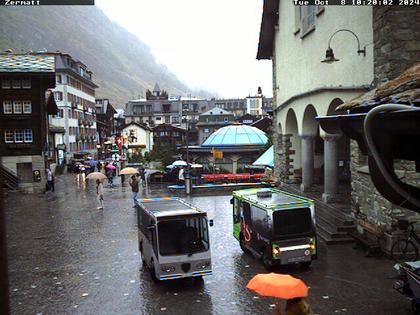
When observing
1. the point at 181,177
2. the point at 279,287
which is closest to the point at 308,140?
the point at 181,177

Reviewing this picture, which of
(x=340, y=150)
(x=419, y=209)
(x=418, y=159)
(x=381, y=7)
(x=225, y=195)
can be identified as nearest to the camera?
(x=419, y=209)

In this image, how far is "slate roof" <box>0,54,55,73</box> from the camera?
43156 millimetres

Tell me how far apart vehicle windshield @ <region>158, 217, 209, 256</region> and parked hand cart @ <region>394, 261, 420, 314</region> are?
538 centimetres

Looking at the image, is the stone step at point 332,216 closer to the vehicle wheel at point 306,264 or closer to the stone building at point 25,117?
the vehicle wheel at point 306,264

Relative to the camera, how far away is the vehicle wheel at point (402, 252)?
53.6 ft

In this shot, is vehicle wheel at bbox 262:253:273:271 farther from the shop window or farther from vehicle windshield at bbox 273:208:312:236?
the shop window

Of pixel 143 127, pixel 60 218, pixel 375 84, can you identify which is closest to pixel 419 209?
pixel 375 84

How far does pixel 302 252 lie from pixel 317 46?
13173 mm

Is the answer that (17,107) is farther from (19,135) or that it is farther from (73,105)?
(73,105)

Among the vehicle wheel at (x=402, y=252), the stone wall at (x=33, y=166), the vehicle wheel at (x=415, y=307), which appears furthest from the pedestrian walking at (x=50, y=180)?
the vehicle wheel at (x=415, y=307)

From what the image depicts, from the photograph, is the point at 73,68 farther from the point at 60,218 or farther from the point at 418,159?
the point at 418,159

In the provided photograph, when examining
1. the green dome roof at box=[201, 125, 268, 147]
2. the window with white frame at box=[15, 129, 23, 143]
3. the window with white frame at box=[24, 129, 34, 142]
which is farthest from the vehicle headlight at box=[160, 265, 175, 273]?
the green dome roof at box=[201, 125, 268, 147]

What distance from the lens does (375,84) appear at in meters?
17.7

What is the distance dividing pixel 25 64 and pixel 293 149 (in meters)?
25.9
